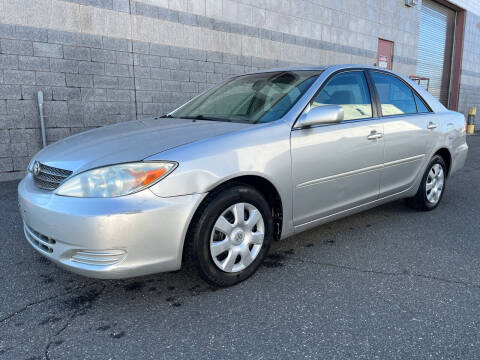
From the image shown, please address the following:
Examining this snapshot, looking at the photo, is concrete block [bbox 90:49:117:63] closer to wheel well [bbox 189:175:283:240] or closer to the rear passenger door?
the rear passenger door

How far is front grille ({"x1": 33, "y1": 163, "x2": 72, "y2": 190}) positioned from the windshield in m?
1.20

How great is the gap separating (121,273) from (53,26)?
16.8 feet

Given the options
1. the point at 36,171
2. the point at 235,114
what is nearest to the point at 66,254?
the point at 36,171

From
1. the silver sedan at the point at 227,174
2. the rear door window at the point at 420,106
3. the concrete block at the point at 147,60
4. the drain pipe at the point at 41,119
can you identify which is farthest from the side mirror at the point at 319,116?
the concrete block at the point at 147,60

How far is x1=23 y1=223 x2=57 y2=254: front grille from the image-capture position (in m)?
2.27

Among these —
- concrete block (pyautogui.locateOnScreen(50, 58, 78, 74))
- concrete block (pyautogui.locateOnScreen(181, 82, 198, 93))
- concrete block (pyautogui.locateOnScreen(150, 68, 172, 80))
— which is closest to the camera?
concrete block (pyautogui.locateOnScreen(50, 58, 78, 74))

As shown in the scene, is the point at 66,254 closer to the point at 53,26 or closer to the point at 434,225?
the point at 434,225

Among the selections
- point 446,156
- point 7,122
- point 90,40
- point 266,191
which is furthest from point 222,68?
point 266,191

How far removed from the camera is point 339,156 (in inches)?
120

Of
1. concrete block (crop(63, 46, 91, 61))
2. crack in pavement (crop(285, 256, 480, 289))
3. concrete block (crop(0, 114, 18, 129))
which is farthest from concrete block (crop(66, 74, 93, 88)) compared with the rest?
crack in pavement (crop(285, 256, 480, 289))

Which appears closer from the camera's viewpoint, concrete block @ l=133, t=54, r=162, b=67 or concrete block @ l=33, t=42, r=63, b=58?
concrete block @ l=33, t=42, r=63, b=58

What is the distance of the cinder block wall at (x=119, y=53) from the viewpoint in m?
5.71

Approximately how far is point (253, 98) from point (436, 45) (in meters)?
15.1

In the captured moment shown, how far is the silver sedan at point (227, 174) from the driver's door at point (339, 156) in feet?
0.03
